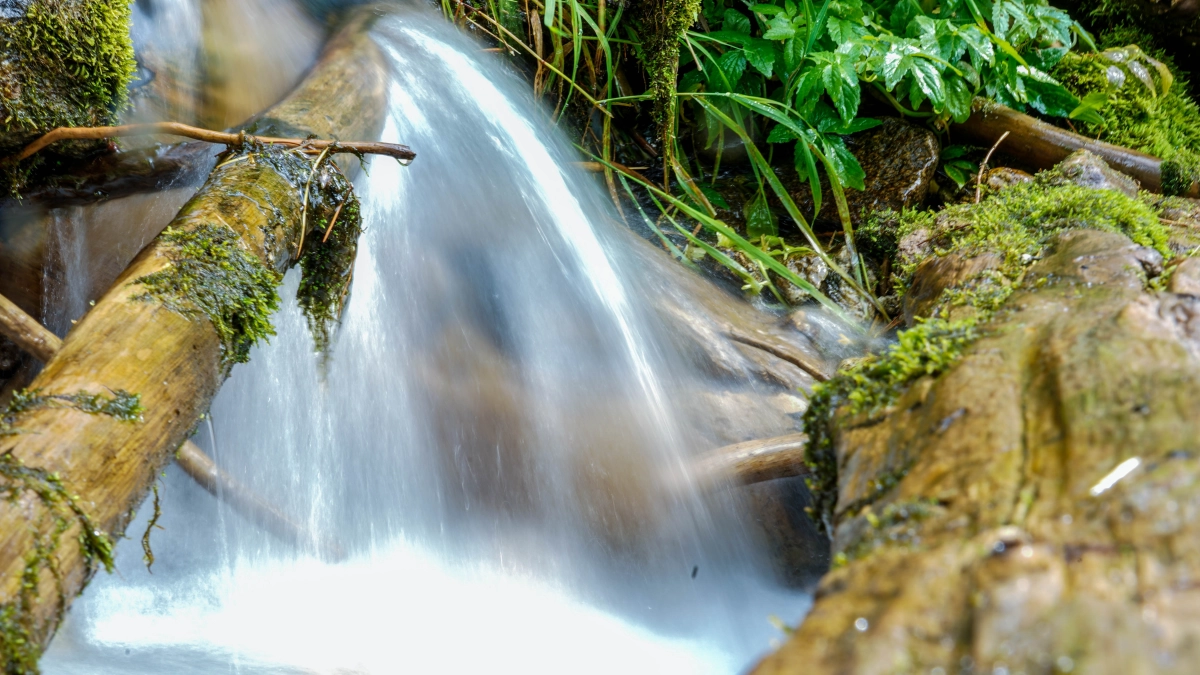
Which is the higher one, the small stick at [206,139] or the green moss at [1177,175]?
the small stick at [206,139]

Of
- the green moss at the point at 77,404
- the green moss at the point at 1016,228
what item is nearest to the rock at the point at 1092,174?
the green moss at the point at 1016,228

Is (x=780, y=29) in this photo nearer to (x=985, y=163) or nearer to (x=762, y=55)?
(x=762, y=55)

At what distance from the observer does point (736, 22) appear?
4.43 meters

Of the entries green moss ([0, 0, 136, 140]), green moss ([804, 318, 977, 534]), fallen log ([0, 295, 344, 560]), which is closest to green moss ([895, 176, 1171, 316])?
green moss ([804, 318, 977, 534])

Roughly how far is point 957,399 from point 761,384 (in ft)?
5.93

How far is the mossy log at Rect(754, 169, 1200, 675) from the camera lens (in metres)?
0.94

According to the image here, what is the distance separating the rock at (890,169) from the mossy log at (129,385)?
3.09 meters

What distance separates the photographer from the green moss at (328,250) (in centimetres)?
253

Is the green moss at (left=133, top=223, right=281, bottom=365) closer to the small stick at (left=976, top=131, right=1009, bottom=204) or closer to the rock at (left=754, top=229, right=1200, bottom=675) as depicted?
the rock at (left=754, top=229, right=1200, bottom=675)

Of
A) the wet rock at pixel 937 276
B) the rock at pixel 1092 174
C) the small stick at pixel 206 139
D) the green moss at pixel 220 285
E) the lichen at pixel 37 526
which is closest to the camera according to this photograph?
the lichen at pixel 37 526

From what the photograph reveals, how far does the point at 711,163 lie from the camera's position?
4.82 metres

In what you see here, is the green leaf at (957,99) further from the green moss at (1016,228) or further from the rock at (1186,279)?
the rock at (1186,279)

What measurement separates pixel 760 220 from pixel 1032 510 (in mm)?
3319

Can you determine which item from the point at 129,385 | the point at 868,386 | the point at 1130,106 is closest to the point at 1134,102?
the point at 1130,106
